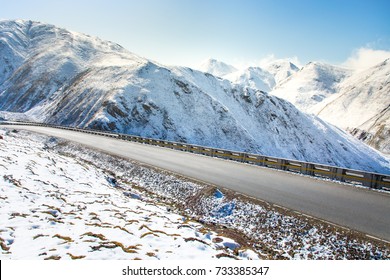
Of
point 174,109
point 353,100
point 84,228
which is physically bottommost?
point 84,228

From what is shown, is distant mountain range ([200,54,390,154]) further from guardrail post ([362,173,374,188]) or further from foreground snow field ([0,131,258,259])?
Result: foreground snow field ([0,131,258,259])

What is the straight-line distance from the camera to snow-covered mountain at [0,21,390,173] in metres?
51.3

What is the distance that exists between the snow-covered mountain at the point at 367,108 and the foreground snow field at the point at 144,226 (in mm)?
99572

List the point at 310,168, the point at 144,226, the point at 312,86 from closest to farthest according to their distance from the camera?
the point at 144,226 → the point at 310,168 → the point at 312,86

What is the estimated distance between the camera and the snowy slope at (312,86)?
154m

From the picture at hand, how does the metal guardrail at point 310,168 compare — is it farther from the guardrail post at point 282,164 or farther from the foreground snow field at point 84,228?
the foreground snow field at point 84,228

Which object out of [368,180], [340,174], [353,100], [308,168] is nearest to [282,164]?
[308,168]

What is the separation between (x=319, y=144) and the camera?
67250 millimetres

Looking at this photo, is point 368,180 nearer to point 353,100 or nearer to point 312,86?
point 353,100

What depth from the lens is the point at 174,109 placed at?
Answer: 5528cm

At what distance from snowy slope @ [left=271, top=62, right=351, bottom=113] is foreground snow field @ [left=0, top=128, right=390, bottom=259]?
145 m

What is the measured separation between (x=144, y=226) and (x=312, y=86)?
189m

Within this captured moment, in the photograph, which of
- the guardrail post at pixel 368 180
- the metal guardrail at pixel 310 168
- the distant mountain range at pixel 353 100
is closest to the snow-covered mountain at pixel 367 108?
the distant mountain range at pixel 353 100

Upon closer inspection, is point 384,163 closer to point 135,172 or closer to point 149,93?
point 149,93
